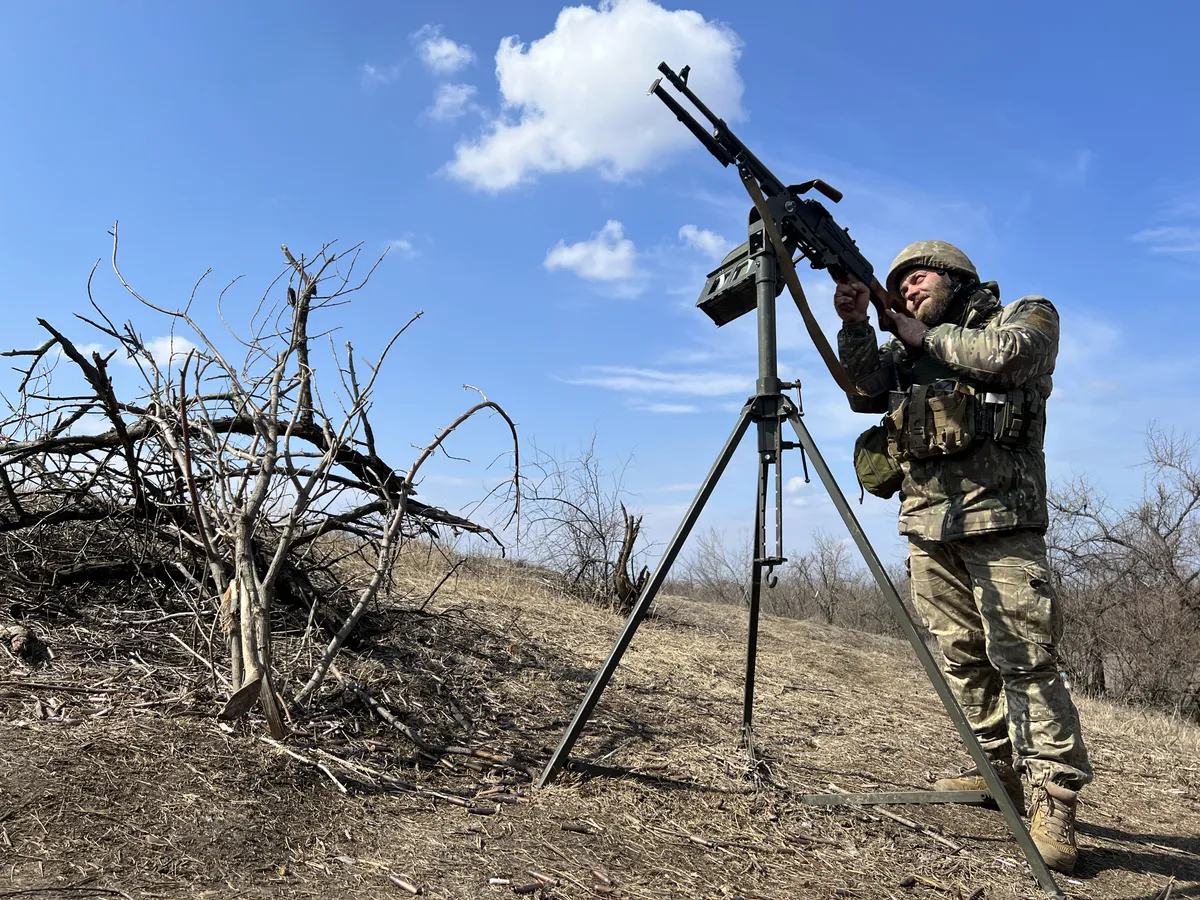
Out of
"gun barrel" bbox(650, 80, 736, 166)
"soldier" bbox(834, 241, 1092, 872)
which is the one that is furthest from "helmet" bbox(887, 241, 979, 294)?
"gun barrel" bbox(650, 80, 736, 166)

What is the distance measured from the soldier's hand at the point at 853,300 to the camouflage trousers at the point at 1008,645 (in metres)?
1.02

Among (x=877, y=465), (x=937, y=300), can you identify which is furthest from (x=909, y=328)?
(x=877, y=465)

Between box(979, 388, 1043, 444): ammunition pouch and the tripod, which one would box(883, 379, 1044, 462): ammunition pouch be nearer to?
box(979, 388, 1043, 444): ammunition pouch

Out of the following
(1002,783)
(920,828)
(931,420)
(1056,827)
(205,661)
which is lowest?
(920,828)

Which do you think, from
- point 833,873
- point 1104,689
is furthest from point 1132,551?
point 833,873

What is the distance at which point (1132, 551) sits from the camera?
12.8m

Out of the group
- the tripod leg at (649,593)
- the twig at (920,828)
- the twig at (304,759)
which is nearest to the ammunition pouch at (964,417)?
the tripod leg at (649,593)

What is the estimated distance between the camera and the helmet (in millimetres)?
3566

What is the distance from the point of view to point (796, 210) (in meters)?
3.64

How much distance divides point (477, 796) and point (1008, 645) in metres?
2.17

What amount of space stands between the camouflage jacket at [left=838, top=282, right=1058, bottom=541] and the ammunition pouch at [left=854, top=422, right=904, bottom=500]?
9 cm

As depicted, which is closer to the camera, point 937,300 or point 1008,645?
point 1008,645

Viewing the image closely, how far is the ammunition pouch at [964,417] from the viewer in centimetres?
327

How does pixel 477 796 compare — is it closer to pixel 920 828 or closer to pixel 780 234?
pixel 920 828
